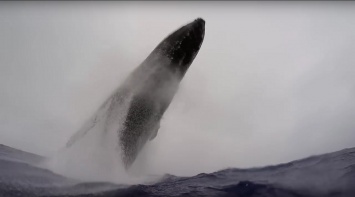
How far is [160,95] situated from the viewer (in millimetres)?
14133

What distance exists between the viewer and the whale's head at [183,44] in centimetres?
1296

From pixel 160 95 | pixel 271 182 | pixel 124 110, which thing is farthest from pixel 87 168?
pixel 271 182

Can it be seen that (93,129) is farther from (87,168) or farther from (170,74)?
(170,74)

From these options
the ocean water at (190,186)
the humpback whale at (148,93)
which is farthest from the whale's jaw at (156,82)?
the ocean water at (190,186)

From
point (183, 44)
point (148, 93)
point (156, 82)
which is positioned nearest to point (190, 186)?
point (148, 93)

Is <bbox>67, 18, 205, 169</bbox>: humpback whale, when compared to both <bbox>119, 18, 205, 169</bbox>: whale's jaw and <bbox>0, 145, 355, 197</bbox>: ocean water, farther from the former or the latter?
<bbox>0, 145, 355, 197</bbox>: ocean water

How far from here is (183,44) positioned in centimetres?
1295

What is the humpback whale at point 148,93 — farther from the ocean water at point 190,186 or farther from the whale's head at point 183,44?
the ocean water at point 190,186

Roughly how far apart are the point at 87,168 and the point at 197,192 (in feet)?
15.7

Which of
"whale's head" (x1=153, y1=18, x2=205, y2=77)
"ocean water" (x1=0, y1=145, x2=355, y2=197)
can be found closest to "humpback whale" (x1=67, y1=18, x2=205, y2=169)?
"whale's head" (x1=153, y1=18, x2=205, y2=77)

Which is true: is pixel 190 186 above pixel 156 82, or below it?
below

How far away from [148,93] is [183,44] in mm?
2452

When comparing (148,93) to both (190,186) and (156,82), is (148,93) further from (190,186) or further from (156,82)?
(190,186)

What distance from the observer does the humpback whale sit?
1312 centimetres
